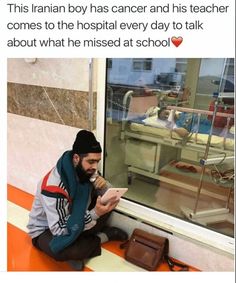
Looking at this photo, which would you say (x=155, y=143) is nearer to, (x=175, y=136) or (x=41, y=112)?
(x=175, y=136)

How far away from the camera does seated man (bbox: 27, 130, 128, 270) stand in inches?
64.8

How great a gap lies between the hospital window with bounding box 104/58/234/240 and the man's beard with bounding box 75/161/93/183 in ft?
1.21

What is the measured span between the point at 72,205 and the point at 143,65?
3.58 feet

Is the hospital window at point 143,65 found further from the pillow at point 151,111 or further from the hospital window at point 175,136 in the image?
the pillow at point 151,111

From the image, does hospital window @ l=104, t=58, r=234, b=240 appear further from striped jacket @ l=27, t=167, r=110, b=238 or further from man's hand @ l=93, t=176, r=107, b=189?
striped jacket @ l=27, t=167, r=110, b=238

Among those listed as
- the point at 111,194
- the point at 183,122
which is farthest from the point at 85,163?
the point at 183,122

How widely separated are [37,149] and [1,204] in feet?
2.75

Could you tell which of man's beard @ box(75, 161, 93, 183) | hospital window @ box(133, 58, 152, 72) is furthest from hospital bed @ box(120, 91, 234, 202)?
man's beard @ box(75, 161, 93, 183)

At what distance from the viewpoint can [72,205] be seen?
5.63 ft

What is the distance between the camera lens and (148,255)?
5.60 ft

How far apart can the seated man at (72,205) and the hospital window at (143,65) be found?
0.64 meters

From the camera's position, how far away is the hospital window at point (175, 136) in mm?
1946

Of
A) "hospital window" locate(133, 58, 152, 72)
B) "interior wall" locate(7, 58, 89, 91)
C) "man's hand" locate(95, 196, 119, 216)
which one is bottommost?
"man's hand" locate(95, 196, 119, 216)
